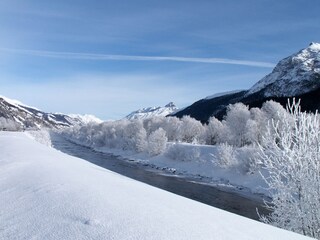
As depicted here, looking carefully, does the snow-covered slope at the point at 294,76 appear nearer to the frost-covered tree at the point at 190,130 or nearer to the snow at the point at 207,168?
the frost-covered tree at the point at 190,130

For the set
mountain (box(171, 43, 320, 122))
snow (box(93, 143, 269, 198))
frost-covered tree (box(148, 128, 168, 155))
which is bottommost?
snow (box(93, 143, 269, 198))

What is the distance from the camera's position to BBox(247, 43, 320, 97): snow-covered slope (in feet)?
479

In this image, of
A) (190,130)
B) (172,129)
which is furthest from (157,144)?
(172,129)

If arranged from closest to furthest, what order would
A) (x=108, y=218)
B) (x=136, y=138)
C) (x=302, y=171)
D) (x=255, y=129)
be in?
(x=108, y=218) < (x=302, y=171) < (x=255, y=129) < (x=136, y=138)

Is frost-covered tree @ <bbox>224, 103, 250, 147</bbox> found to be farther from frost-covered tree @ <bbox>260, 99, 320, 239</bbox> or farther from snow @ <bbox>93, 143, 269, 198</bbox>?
frost-covered tree @ <bbox>260, 99, 320, 239</bbox>

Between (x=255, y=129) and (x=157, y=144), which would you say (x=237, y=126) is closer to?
(x=255, y=129)

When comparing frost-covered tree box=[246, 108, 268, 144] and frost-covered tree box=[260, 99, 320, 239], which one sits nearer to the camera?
frost-covered tree box=[260, 99, 320, 239]

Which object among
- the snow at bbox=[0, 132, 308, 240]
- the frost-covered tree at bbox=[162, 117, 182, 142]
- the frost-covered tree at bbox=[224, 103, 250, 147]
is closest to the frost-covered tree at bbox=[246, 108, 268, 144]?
the frost-covered tree at bbox=[224, 103, 250, 147]

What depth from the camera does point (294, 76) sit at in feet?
529

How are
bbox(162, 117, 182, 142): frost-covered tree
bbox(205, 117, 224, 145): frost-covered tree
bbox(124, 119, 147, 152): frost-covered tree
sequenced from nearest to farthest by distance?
1. bbox(124, 119, 147, 152): frost-covered tree
2. bbox(205, 117, 224, 145): frost-covered tree
3. bbox(162, 117, 182, 142): frost-covered tree

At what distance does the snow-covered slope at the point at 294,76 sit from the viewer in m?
146

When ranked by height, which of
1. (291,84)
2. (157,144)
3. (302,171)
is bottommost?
(157,144)

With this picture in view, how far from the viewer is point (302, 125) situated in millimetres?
11273

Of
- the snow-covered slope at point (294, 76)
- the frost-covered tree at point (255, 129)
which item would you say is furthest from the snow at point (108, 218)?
the snow-covered slope at point (294, 76)
